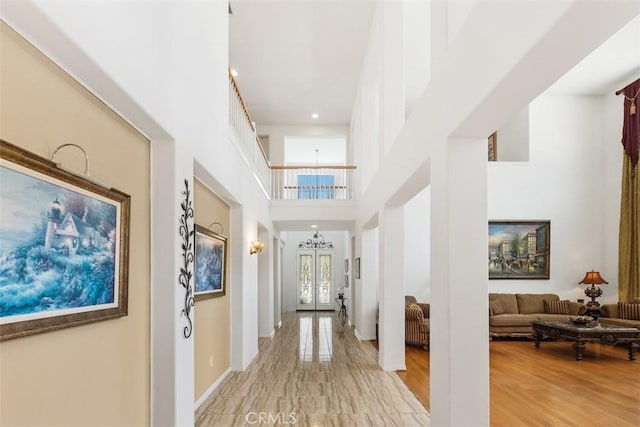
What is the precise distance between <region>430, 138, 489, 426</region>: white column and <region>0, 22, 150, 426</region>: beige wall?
2225 millimetres

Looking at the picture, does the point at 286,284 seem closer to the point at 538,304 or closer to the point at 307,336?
the point at 307,336

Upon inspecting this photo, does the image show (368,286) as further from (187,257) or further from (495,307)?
(187,257)

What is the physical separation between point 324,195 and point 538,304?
9112mm

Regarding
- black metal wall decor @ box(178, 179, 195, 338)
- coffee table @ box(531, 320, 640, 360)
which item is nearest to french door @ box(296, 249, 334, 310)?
coffee table @ box(531, 320, 640, 360)

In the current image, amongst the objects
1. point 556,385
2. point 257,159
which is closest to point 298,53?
point 257,159

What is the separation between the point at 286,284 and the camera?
17.5m

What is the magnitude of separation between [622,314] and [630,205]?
7.25ft

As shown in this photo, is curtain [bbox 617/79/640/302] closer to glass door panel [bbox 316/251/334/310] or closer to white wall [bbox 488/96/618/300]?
white wall [bbox 488/96/618/300]

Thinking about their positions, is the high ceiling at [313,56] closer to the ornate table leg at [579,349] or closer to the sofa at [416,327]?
the sofa at [416,327]

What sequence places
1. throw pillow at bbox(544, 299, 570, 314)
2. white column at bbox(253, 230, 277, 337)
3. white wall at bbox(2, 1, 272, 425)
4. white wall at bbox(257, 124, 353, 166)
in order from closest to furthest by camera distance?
white wall at bbox(2, 1, 272, 425)
throw pillow at bbox(544, 299, 570, 314)
white column at bbox(253, 230, 277, 337)
white wall at bbox(257, 124, 353, 166)

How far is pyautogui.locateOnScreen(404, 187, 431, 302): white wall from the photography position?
10516mm

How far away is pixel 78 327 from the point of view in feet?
8.21

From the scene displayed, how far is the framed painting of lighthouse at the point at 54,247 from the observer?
6.37 ft

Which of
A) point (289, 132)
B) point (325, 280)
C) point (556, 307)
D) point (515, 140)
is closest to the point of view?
point (556, 307)
